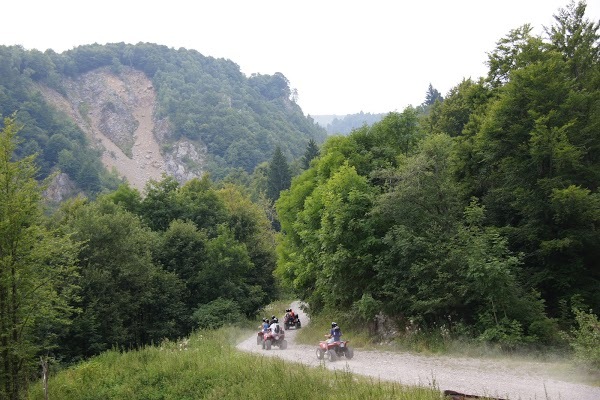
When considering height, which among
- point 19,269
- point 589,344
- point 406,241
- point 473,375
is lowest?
point 473,375

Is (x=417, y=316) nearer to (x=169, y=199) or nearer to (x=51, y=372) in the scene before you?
(x=51, y=372)

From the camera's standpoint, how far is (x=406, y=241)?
18094 mm

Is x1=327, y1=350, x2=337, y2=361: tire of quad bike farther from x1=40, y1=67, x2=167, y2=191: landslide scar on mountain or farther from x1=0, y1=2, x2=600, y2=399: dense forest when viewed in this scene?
x1=40, y1=67, x2=167, y2=191: landslide scar on mountain

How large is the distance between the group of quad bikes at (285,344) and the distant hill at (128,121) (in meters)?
95.9

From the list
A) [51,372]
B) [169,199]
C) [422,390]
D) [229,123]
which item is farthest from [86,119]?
[422,390]

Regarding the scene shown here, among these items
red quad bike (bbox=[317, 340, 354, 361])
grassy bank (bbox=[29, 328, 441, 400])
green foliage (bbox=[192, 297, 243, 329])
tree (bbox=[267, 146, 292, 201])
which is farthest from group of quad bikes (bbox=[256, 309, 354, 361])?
tree (bbox=[267, 146, 292, 201])

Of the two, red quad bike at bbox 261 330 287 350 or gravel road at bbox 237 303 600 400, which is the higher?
gravel road at bbox 237 303 600 400

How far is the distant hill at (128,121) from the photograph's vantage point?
125562mm

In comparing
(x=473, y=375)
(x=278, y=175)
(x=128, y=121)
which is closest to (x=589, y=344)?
(x=473, y=375)

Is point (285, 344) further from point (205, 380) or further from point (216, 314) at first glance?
point (216, 314)

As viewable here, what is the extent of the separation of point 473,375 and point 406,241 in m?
6.71

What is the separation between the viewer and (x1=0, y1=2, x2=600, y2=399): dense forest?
14789 millimetres

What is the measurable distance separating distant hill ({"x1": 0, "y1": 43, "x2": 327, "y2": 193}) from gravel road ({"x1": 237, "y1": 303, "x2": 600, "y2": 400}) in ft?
364

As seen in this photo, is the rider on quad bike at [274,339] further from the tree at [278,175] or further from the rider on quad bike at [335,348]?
the tree at [278,175]
